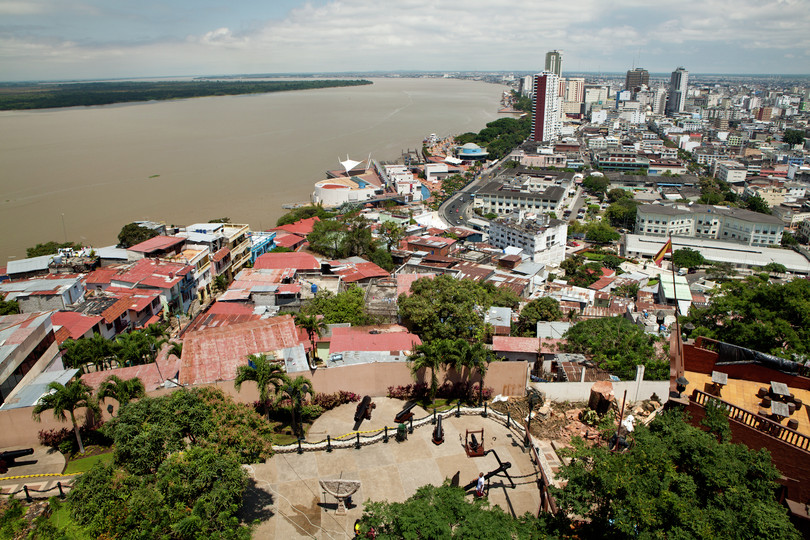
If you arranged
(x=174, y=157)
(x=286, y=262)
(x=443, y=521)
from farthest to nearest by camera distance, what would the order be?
(x=174, y=157) < (x=286, y=262) < (x=443, y=521)

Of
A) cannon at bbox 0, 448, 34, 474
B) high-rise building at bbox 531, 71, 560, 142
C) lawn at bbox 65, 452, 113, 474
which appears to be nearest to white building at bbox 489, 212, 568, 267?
lawn at bbox 65, 452, 113, 474

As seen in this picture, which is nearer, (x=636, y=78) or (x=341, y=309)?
(x=341, y=309)

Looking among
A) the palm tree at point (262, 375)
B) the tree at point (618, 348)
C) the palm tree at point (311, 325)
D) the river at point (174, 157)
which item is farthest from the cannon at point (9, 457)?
the river at point (174, 157)

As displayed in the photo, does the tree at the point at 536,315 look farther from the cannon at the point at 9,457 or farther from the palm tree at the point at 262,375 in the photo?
the cannon at the point at 9,457

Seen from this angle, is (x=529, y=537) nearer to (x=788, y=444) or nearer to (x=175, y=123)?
(x=788, y=444)

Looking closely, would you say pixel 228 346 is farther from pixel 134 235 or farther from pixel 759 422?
pixel 134 235

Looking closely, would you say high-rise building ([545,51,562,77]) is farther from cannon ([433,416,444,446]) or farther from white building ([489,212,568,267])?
cannon ([433,416,444,446])

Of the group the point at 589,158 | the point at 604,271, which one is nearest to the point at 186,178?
the point at 604,271

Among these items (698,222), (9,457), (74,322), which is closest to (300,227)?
(74,322)
